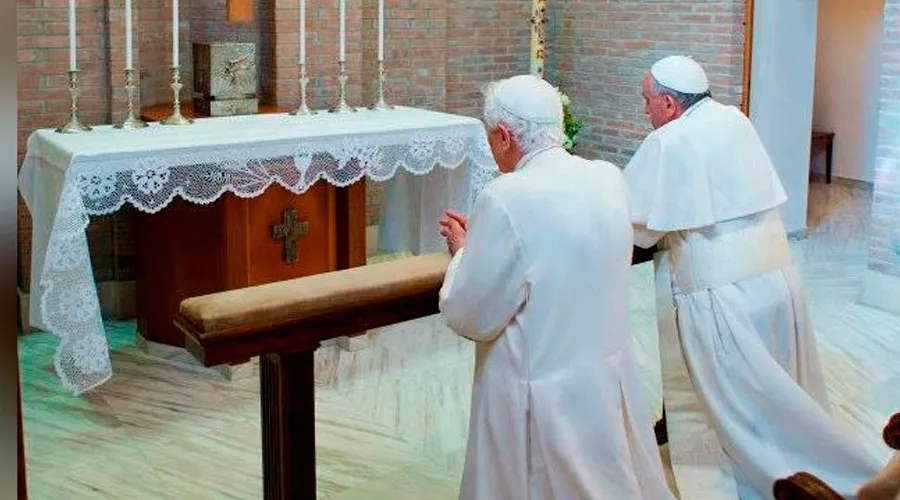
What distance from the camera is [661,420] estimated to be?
15.4 ft

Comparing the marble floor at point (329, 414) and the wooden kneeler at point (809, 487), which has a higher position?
the wooden kneeler at point (809, 487)

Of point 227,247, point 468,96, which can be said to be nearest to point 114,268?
point 227,247

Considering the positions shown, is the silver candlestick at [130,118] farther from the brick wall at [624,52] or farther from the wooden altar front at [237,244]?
the brick wall at [624,52]

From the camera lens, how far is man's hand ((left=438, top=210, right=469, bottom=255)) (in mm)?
3055

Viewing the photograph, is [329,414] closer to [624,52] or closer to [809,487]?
[809,487]

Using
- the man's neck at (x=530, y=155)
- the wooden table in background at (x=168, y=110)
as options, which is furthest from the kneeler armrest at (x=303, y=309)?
the wooden table in background at (x=168, y=110)

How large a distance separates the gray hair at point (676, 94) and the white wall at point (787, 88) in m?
5.03

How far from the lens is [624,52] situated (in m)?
9.59

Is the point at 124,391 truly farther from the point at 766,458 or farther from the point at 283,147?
the point at 766,458

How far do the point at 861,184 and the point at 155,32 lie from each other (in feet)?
24.9

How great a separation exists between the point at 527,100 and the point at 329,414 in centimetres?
279

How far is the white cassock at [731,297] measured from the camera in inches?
154

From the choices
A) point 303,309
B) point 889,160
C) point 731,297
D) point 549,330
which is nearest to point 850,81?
point 889,160

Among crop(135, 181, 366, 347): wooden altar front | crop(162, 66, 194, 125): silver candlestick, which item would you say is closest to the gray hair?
crop(135, 181, 366, 347): wooden altar front
